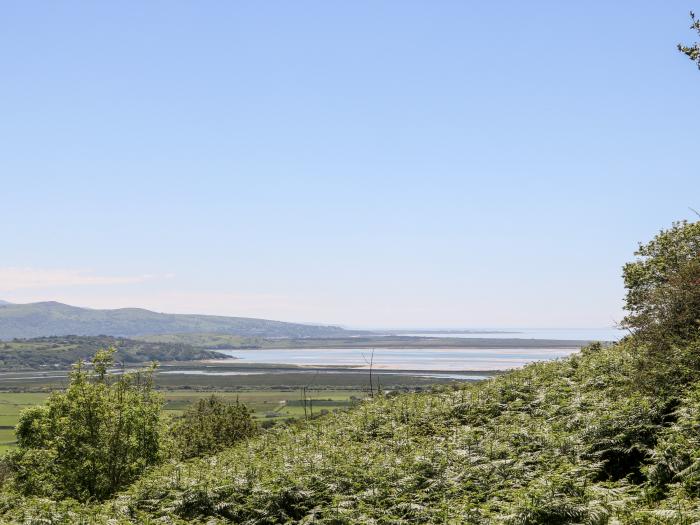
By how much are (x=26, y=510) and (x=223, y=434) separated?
32125mm

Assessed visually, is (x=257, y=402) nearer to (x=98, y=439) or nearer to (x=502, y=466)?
(x=98, y=439)

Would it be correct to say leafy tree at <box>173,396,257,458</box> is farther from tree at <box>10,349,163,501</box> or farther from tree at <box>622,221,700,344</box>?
tree at <box>622,221,700,344</box>

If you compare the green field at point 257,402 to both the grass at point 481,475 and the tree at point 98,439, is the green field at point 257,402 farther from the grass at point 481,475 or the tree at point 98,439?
the grass at point 481,475

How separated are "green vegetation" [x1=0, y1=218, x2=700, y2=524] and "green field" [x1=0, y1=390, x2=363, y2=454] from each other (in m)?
100

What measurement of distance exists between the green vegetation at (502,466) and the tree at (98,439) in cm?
629

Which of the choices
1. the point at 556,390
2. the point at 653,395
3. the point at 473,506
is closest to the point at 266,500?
the point at 473,506

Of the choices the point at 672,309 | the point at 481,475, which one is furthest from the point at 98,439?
the point at 672,309

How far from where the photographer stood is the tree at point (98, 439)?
2769 centimetres

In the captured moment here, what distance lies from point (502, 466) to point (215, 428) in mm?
38974

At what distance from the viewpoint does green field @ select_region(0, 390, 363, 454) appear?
12756 centimetres

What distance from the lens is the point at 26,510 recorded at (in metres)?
16.4

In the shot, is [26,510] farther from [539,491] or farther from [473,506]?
[539,491]

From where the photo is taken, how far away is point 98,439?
28391mm

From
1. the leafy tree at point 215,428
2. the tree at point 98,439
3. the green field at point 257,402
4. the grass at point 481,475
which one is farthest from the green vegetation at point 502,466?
→ the green field at point 257,402
